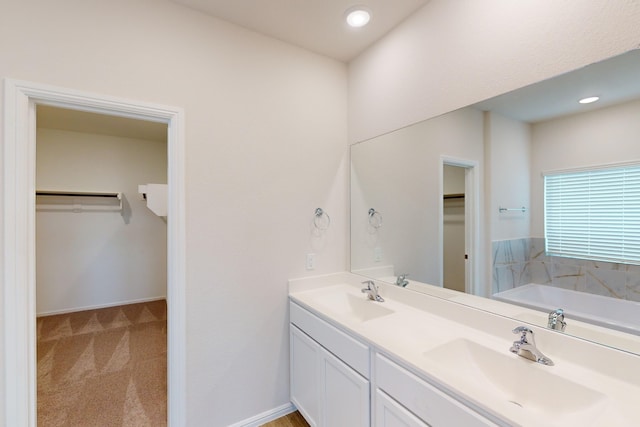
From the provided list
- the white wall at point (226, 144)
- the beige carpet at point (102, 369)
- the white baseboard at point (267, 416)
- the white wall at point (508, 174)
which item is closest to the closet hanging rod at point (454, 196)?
the white wall at point (508, 174)

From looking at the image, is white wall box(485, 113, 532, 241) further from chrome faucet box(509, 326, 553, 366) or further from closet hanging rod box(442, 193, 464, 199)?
chrome faucet box(509, 326, 553, 366)

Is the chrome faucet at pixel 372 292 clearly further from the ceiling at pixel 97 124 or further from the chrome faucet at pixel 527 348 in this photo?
the ceiling at pixel 97 124

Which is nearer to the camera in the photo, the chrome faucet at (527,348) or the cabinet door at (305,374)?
the chrome faucet at (527,348)

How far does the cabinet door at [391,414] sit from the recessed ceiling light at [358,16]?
2.06m

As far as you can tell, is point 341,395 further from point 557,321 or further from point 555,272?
point 555,272

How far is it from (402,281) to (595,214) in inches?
41.3

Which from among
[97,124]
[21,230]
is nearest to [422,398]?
[21,230]

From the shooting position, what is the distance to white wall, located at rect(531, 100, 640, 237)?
1.04 metres

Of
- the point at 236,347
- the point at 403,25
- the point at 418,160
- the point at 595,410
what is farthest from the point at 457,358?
the point at 403,25

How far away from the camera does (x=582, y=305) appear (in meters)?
1.15

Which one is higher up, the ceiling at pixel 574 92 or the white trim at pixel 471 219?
the ceiling at pixel 574 92

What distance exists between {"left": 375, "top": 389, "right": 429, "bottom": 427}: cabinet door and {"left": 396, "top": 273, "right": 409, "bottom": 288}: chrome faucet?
0.77m

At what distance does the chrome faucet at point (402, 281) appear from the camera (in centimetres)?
188

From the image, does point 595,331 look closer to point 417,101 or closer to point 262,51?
point 417,101
